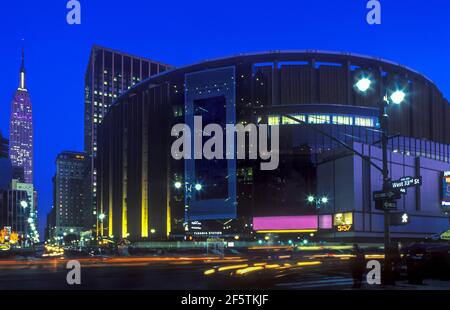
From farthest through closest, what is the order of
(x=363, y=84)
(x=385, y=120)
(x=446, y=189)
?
(x=446, y=189), (x=385, y=120), (x=363, y=84)

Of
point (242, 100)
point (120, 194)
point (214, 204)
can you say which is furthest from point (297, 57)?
point (120, 194)

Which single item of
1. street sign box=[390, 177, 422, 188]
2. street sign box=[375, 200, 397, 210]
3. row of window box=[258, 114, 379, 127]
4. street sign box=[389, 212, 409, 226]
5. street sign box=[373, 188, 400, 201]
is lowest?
street sign box=[389, 212, 409, 226]

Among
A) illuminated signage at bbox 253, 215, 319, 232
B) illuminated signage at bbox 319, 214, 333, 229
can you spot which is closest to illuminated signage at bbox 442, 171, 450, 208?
illuminated signage at bbox 319, 214, 333, 229

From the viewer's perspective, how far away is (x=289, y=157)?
299 ft

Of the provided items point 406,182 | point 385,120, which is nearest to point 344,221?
point 406,182

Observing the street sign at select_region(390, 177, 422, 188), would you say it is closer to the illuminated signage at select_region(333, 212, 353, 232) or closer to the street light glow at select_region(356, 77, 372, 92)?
the street light glow at select_region(356, 77, 372, 92)

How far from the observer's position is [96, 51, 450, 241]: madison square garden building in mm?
75188

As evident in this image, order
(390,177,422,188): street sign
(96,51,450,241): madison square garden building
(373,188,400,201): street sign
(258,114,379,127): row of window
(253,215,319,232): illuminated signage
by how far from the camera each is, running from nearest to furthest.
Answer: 1. (373,188,400,201): street sign
2. (390,177,422,188): street sign
3. (96,51,450,241): madison square garden building
4. (253,215,319,232): illuminated signage
5. (258,114,379,127): row of window

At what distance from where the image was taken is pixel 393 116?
99.4 meters

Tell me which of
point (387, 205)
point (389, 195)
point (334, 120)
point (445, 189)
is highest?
point (334, 120)

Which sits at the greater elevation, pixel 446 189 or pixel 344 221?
pixel 446 189

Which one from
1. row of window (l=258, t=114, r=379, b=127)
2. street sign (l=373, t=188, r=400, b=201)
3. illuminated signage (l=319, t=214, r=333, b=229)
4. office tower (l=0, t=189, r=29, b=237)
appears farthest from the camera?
office tower (l=0, t=189, r=29, b=237)

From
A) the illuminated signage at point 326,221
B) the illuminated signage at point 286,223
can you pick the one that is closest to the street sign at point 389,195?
the illuminated signage at point 326,221

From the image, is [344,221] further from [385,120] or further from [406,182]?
[385,120]
